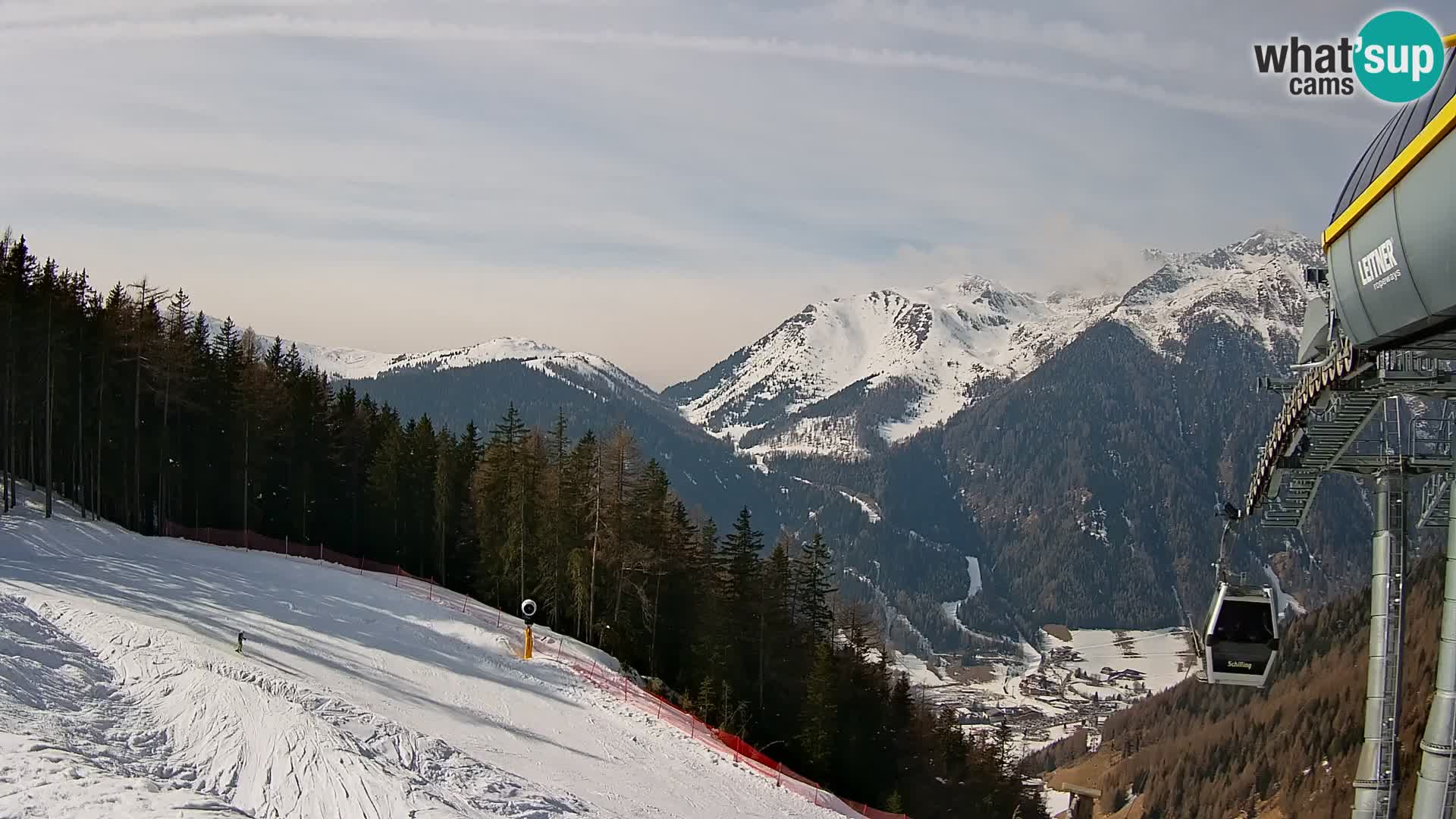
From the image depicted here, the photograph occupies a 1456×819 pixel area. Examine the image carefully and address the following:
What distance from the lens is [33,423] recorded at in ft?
153

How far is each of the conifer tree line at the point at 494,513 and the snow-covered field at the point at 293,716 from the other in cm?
857

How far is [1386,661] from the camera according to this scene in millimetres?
15609

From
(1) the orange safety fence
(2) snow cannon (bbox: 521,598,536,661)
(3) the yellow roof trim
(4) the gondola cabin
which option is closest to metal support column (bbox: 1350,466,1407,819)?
(4) the gondola cabin

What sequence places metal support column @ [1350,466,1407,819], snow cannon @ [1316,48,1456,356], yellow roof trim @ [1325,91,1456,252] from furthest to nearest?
metal support column @ [1350,466,1407,819], snow cannon @ [1316,48,1456,356], yellow roof trim @ [1325,91,1456,252]

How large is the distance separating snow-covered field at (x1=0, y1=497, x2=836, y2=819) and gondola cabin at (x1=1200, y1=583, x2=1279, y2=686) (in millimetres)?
11690

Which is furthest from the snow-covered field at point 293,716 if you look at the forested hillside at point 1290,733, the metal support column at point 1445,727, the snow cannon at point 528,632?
the forested hillside at point 1290,733

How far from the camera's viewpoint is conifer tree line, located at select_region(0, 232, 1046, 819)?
145ft

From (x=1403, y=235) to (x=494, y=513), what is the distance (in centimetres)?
4583

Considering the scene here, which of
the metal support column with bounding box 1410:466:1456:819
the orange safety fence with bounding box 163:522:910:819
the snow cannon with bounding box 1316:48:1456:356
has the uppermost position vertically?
the snow cannon with bounding box 1316:48:1456:356

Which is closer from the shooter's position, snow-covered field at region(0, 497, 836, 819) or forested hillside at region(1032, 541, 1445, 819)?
snow-covered field at region(0, 497, 836, 819)

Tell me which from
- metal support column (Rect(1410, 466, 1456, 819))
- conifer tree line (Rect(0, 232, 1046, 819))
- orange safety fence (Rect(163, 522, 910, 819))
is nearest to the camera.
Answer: metal support column (Rect(1410, 466, 1456, 819))

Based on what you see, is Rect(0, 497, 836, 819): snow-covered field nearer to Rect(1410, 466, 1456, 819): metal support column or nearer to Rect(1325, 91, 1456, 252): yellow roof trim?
Rect(1410, 466, 1456, 819): metal support column

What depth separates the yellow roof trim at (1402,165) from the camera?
27.4 feet

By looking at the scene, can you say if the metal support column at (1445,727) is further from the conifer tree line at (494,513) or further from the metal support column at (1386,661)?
the conifer tree line at (494,513)
